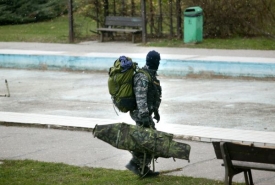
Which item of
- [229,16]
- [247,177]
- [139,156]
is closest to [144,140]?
[139,156]

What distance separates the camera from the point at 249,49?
2150 cm

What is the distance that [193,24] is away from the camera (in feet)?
73.4

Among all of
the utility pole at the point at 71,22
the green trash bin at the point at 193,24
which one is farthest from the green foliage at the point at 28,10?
the green trash bin at the point at 193,24

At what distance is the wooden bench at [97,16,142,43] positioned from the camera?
78.1ft

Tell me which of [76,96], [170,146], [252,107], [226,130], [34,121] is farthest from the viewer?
[76,96]

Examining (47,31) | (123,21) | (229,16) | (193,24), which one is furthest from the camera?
(47,31)

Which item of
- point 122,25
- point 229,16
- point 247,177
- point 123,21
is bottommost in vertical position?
point 247,177

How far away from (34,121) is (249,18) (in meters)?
10.8

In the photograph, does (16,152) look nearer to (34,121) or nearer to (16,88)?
(34,121)

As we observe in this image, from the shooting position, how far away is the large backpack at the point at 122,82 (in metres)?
8.43

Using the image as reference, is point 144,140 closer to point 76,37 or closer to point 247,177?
point 247,177

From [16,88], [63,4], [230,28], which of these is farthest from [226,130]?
[63,4]

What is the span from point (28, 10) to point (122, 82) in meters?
23.9

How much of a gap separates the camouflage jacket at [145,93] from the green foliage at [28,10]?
2311 centimetres
